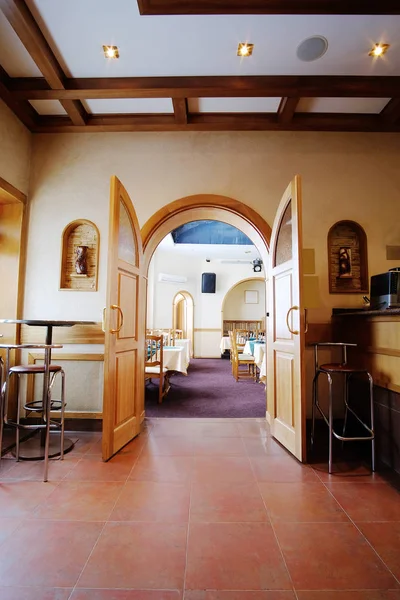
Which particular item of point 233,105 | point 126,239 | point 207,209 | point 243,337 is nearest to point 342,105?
point 233,105

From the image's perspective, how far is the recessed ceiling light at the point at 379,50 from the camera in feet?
7.58

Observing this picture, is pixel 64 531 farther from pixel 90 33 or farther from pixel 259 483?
pixel 90 33

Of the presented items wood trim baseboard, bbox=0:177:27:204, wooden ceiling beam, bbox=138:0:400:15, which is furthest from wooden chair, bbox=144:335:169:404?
wooden ceiling beam, bbox=138:0:400:15

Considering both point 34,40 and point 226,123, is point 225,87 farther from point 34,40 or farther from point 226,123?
point 34,40

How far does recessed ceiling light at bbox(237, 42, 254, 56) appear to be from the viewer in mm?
2307

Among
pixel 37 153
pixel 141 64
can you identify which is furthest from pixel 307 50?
pixel 37 153

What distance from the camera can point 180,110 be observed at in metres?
2.93

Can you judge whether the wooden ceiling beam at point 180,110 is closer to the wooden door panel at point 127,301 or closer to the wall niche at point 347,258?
the wooden door panel at point 127,301

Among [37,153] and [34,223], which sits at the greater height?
[37,153]

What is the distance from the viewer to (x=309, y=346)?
9.95 ft

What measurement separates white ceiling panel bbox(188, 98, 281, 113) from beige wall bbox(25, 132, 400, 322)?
277 millimetres

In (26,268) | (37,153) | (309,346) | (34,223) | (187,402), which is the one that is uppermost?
(37,153)

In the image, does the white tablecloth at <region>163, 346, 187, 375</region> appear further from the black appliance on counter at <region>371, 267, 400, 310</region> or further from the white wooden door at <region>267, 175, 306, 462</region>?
the black appliance on counter at <region>371, 267, 400, 310</region>

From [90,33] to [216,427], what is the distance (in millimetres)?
3586
